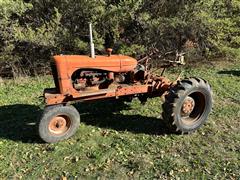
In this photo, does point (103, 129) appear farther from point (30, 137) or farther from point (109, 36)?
point (109, 36)

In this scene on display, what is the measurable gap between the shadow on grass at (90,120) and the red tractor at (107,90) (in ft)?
1.20

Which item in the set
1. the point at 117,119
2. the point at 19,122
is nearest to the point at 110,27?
the point at 117,119

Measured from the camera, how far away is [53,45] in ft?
35.7

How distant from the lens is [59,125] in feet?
21.3

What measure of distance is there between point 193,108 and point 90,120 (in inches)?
82.5

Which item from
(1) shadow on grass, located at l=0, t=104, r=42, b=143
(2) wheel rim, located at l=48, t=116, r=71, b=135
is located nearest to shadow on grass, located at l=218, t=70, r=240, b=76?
(1) shadow on grass, located at l=0, t=104, r=42, b=143

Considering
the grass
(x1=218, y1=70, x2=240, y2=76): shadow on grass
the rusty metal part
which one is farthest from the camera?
(x1=218, y1=70, x2=240, y2=76): shadow on grass

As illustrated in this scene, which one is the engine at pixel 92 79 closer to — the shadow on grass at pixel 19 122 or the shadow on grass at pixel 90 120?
the shadow on grass at pixel 90 120

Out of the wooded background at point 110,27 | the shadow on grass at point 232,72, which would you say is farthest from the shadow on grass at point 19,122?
the shadow on grass at point 232,72

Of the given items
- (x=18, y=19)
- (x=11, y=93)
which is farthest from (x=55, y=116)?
(x=18, y=19)

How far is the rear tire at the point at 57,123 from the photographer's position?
6.26m

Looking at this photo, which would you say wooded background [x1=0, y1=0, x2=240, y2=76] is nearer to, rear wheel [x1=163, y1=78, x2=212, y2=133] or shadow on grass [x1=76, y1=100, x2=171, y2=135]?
shadow on grass [x1=76, y1=100, x2=171, y2=135]

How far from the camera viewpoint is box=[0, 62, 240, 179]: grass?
5.64m

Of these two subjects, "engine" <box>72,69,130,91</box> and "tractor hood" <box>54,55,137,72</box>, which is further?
"engine" <box>72,69,130,91</box>
